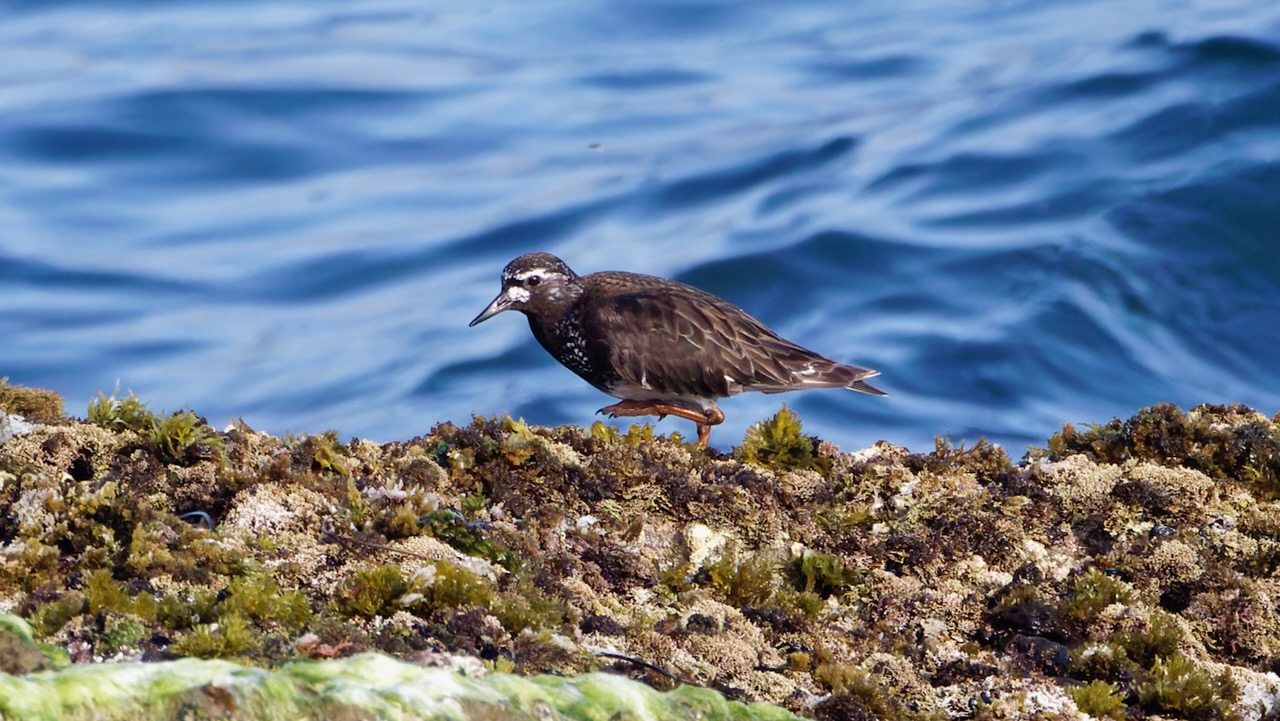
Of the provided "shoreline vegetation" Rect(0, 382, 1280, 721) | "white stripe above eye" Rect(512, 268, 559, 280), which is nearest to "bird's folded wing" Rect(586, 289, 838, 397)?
"white stripe above eye" Rect(512, 268, 559, 280)

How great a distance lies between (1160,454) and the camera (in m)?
7.07

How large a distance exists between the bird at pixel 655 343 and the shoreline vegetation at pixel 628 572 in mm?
2548

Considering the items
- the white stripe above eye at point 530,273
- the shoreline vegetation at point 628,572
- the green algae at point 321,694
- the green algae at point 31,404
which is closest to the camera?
the green algae at point 321,694

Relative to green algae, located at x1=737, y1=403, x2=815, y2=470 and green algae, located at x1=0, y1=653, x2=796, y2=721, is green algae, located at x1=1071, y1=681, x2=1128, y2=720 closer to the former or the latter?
green algae, located at x1=0, y1=653, x2=796, y2=721

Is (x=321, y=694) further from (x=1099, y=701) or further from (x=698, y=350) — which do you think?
(x=698, y=350)

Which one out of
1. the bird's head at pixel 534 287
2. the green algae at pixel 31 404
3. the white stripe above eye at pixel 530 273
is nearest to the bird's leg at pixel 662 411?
the bird's head at pixel 534 287

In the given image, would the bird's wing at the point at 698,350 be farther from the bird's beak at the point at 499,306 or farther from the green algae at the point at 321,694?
the green algae at the point at 321,694

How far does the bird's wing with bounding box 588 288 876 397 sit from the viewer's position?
9.55 metres

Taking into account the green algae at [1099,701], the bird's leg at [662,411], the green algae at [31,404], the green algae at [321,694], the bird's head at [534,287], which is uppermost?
the bird's head at [534,287]

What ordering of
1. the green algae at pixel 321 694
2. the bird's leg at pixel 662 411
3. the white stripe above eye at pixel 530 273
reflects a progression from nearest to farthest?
the green algae at pixel 321 694
the bird's leg at pixel 662 411
the white stripe above eye at pixel 530 273

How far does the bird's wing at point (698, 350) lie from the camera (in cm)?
955

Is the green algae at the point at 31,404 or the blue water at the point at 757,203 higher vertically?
the blue water at the point at 757,203

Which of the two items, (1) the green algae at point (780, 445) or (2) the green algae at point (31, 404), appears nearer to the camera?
(2) the green algae at point (31, 404)

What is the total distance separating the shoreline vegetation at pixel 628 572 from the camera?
454cm
